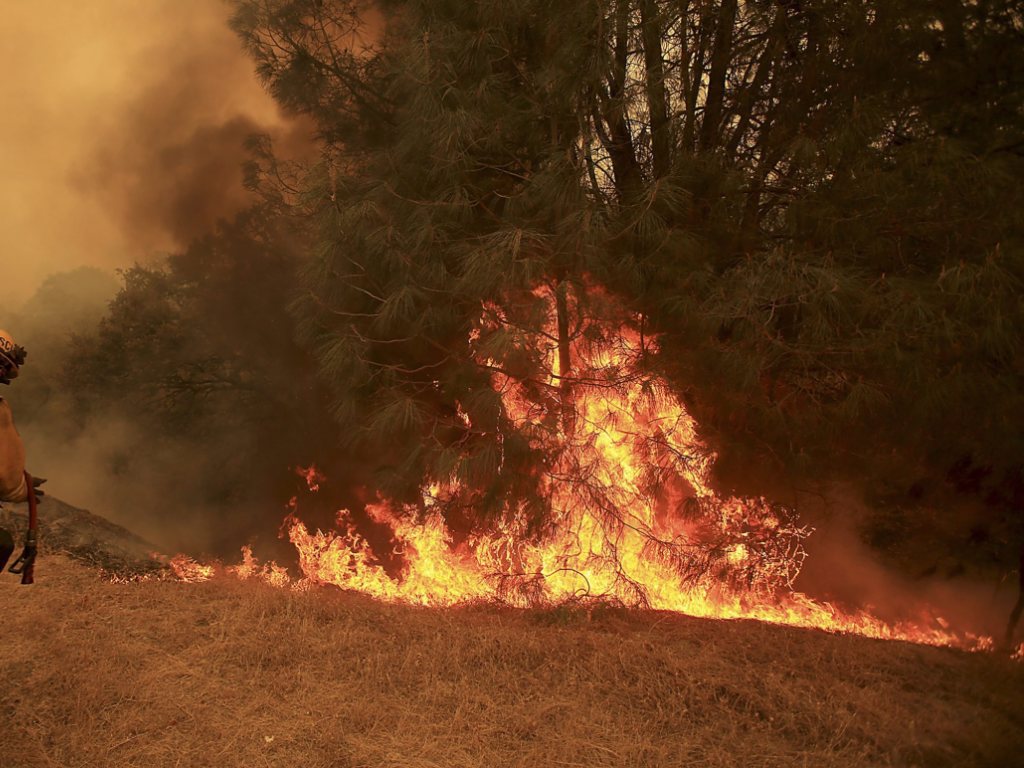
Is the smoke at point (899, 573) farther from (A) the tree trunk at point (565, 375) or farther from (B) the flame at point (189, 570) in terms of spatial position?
(B) the flame at point (189, 570)

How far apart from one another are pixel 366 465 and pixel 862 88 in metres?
6.65

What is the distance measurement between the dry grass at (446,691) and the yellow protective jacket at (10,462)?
111cm

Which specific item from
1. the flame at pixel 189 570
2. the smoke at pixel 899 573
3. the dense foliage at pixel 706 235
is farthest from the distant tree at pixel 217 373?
the smoke at pixel 899 573

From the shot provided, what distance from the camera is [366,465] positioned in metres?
10.1

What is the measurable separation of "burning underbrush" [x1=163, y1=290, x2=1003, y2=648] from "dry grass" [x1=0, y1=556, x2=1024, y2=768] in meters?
1.22

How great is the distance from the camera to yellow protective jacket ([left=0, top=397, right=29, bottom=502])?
3.51m

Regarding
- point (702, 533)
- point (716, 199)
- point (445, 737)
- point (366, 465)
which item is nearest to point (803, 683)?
point (445, 737)

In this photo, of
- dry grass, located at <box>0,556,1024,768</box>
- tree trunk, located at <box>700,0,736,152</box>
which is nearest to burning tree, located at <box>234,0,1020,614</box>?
tree trunk, located at <box>700,0,736,152</box>

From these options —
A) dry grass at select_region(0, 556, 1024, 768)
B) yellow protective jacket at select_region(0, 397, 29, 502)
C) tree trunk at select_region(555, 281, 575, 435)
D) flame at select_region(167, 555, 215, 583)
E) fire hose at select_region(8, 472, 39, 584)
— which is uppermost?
tree trunk at select_region(555, 281, 575, 435)

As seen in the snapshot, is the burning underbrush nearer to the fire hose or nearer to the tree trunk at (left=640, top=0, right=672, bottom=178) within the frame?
the tree trunk at (left=640, top=0, right=672, bottom=178)

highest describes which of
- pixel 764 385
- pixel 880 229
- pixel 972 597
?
pixel 880 229

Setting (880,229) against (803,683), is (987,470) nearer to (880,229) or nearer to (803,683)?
(880,229)

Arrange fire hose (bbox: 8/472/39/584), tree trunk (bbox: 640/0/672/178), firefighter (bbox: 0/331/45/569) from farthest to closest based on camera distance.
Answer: tree trunk (bbox: 640/0/672/178)
fire hose (bbox: 8/472/39/584)
firefighter (bbox: 0/331/45/569)

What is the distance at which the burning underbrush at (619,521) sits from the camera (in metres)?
6.66
